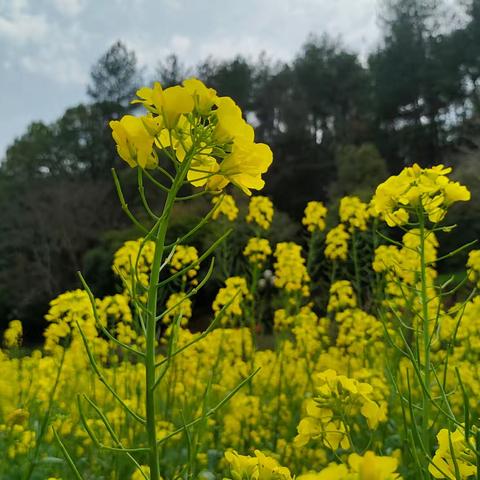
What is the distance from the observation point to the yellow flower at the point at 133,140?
0.85 meters

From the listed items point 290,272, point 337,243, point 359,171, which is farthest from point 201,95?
point 359,171

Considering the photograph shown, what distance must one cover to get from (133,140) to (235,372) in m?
2.75

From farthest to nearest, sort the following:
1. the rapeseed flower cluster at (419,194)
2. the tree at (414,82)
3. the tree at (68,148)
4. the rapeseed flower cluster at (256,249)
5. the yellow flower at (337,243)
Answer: the tree at (68,148), the tree at (414,82), the yellow flower at (337,243), the rapeseed flower cluster at (256,249), the rapeseed flower cluster at (419,194)

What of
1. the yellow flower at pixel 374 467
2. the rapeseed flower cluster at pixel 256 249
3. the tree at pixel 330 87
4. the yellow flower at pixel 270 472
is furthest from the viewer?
the tree at pixel 330 87

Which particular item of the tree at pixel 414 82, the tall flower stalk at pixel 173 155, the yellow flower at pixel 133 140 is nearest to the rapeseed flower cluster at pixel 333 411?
the tall flower stalk at pixel 173 155

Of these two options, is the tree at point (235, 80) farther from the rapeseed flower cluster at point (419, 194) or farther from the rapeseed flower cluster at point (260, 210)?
the rapeseed flower cluster at point (419, 194)

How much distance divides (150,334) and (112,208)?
1760 cm

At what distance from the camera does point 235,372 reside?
11.3ft

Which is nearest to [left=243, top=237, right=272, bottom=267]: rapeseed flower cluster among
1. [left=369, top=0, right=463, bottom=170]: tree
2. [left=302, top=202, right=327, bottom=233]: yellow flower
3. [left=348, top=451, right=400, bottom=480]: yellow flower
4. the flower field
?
the flower field

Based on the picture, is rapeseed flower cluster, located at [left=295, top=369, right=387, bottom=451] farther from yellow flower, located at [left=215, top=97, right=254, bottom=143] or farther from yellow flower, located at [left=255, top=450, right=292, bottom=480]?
yellow flower, located at [left=215, top=97, right=254, bottom=143]

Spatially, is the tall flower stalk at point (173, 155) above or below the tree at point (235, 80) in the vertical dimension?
below

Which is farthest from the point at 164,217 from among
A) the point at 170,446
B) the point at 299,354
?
the point at 299,354

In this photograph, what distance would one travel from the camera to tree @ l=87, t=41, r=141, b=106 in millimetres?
25156

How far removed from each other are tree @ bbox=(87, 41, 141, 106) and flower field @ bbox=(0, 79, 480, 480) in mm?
21346
